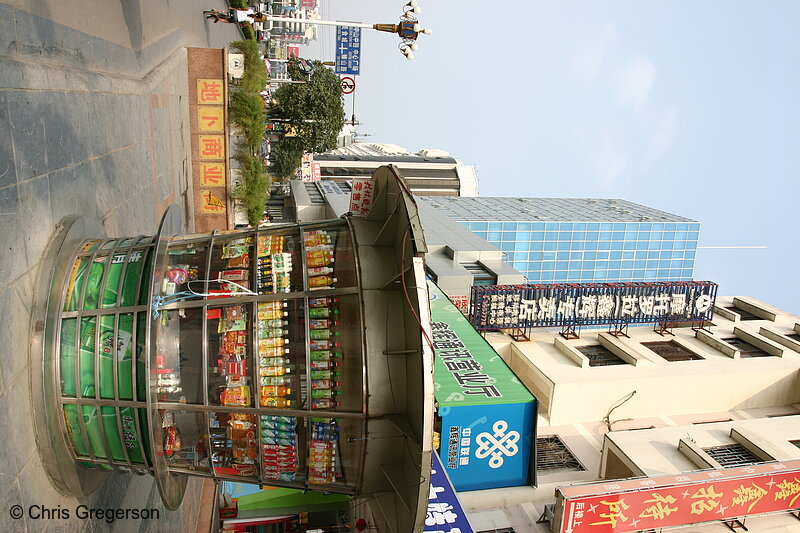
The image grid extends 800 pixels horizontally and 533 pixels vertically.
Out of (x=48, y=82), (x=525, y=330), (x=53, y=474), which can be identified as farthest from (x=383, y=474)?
(x=525, y=330)

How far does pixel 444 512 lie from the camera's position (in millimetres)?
11648

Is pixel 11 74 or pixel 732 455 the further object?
pixel 732 455

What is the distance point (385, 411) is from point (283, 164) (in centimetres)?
4548

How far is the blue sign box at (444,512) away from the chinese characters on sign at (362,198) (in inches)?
245

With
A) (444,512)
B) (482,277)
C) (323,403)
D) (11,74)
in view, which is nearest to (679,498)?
(444,512)

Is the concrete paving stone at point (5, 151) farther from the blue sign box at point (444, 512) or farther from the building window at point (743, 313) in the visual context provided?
the building window at point (743, 313)

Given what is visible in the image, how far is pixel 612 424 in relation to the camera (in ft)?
62.8

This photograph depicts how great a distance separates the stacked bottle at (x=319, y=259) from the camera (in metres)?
7.00

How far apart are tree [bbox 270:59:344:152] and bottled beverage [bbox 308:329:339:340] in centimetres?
3560

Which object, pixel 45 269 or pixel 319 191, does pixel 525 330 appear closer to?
pixel 45 269

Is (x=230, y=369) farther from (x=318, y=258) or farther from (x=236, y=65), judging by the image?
(x=236, y=65)

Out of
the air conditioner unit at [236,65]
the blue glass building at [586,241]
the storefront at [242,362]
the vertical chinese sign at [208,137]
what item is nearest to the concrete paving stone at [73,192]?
the storefront at [242,362]

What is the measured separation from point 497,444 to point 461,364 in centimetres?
265

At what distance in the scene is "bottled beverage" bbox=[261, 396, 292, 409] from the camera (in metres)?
6.69
